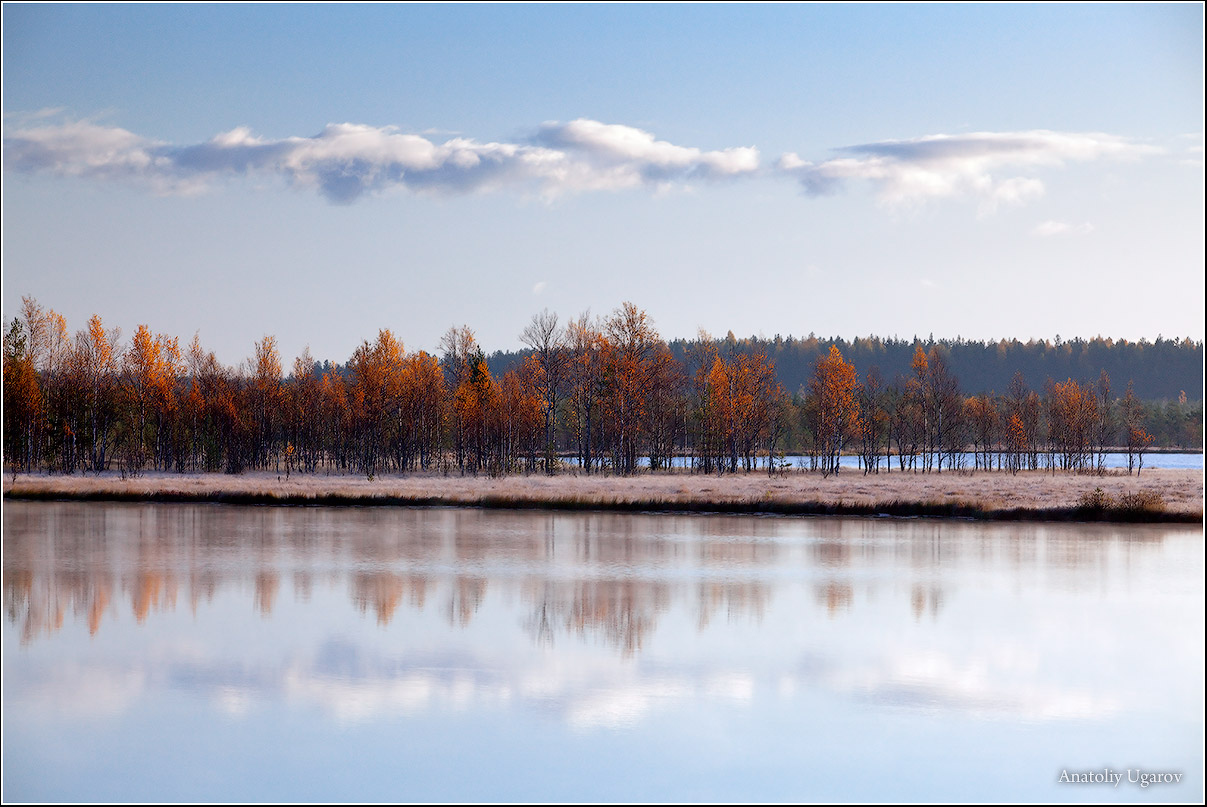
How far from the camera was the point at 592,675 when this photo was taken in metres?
11.1

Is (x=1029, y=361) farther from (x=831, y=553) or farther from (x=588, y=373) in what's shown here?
(x=831, y=553)

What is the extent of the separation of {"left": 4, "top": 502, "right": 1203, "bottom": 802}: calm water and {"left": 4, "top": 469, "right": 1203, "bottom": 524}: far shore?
9330 mm

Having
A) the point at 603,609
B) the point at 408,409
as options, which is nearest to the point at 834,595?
the point at 603,609

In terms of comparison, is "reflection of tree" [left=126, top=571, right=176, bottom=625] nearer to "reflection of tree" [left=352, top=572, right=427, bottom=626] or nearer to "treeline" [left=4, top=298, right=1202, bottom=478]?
"reflection of tree" [left=352, top=572, right=427, bottom=626]

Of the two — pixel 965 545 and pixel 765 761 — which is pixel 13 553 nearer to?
pixel 765 761

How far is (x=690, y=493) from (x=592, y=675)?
24558mm

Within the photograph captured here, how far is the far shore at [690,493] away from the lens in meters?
29.9

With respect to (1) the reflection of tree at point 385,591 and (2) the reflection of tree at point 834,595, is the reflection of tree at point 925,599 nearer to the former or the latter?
(2) the reflection of tree at point 834,595

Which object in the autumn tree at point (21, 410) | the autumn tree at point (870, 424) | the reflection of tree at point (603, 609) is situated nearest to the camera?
the reflection of tree at point (603, 609)

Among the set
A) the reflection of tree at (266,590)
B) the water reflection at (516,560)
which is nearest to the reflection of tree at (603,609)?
the water reflection at (516,560)

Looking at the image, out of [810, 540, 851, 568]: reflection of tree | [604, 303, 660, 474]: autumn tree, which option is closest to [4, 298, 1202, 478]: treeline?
[604, 303, 660, 474]: autumn tree

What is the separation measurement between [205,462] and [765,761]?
50.0m

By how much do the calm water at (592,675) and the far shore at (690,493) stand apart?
933 centimetres

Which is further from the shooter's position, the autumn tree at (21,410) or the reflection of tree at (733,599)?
the autumn tree at (21,410)
